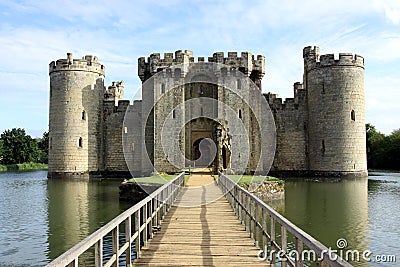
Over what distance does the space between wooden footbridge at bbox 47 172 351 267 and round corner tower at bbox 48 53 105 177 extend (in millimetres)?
19252

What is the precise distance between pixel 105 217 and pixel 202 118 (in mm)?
16163

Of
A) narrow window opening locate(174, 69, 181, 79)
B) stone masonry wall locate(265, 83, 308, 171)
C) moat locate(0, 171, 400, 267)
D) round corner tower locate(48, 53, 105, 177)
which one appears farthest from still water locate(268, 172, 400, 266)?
round corner tower locate(48, 53, 105, 177)

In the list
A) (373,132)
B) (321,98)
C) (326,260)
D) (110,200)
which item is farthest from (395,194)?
(373,132)

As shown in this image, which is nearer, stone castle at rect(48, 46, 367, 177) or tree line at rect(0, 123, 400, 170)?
stone castle at rect(48, 46, 367, 177)

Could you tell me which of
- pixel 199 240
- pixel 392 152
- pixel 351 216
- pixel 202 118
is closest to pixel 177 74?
pixel 202 118

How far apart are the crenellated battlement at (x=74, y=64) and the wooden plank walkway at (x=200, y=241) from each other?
20745mm

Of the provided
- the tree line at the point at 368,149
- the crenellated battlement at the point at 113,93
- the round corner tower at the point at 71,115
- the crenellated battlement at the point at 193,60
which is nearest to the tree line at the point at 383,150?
the tree line at the point at 368,149

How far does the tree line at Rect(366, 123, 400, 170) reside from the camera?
45.1 meters

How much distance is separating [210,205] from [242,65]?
698 inches

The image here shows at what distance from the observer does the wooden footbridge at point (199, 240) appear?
4375mm

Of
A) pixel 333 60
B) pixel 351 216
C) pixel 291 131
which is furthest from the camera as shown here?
pixel 291 131

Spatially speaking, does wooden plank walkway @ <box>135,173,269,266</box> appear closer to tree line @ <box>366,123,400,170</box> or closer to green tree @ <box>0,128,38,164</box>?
tree line @ <box>366,123,400,170</box>

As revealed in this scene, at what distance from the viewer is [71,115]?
29.6m

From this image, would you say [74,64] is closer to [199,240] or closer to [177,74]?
[177,74]
